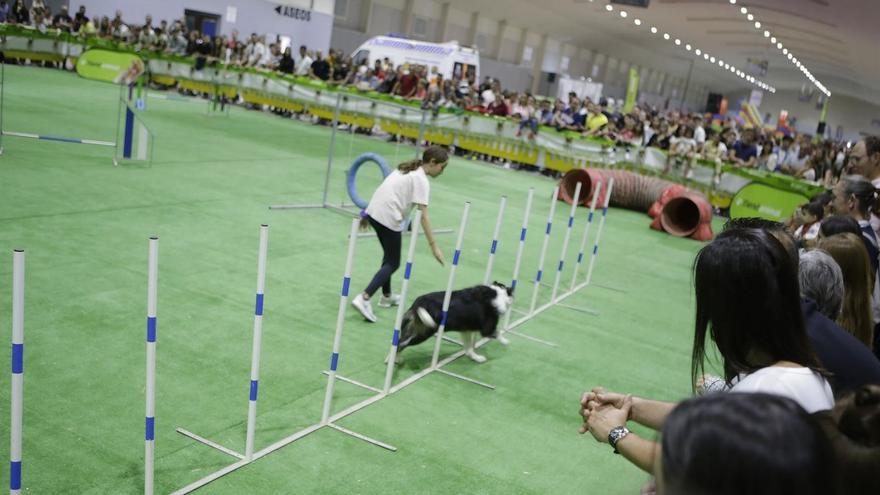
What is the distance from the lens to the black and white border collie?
5.95m

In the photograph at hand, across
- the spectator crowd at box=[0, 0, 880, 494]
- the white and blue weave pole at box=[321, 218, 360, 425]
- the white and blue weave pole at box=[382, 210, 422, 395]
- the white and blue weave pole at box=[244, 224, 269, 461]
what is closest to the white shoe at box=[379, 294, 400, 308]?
the white and blue weave pole at box=[382, 210, 422, 395]

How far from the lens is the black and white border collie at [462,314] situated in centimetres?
595

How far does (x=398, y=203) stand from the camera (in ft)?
23.0

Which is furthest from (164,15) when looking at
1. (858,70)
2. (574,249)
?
(858,70)

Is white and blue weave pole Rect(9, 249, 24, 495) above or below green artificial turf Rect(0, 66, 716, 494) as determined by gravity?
above

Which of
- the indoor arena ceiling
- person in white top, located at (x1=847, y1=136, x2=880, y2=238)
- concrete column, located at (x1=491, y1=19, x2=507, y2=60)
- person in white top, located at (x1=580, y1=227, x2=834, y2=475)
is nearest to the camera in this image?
person in white top, located at (x1=580, y1=227, x2=834, y2=475)

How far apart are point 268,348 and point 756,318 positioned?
14.7ft

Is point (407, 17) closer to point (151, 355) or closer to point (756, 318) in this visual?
point (151, 355)

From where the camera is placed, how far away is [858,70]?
138ft

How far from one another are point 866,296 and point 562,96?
142ft

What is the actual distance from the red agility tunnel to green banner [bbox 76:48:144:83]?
27.4ft

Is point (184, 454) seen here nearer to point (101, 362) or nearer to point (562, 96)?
point (101, 362)

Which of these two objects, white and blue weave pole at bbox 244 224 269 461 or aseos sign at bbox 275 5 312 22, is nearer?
white and blue weave pole at bbox 244 224 269 461

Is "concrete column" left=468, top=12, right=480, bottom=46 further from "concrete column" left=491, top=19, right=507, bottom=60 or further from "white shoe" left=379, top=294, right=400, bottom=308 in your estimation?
"white shoe" left=379, top=294, right=400, bottom=308
